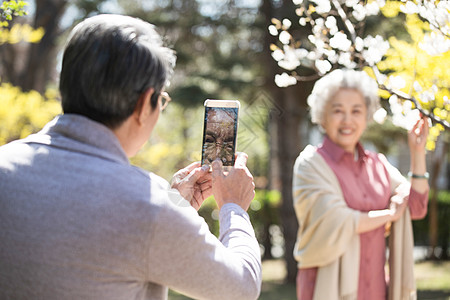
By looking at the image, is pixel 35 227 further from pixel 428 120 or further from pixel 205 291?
pixel 428 120

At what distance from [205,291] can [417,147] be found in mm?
2241

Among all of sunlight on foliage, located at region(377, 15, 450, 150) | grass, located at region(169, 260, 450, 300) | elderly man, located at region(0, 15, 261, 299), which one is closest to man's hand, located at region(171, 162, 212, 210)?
elderly man, located at region(0, 15, 261, 299)

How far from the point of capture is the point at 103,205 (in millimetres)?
1174

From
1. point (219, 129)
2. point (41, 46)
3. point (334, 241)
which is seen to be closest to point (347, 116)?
point (334, 241)

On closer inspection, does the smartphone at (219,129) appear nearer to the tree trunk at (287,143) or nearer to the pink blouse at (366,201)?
the pink blouse at (366,201)

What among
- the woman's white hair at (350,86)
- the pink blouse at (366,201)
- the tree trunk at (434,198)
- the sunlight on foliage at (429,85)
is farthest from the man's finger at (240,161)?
the tree trunk at (434,198)

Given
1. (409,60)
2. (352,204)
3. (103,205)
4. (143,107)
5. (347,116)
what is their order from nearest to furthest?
(103,205)
(143,107)
(352,204)
(347,116)
(409,60)

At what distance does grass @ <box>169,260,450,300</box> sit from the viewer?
820 cm

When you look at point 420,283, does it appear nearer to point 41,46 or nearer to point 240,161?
point 41,46

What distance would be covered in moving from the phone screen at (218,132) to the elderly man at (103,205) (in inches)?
20.7

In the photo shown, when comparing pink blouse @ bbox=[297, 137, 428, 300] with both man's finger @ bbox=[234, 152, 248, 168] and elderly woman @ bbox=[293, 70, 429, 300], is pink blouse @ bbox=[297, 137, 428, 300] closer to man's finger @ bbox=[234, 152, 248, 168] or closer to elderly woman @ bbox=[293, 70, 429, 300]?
elderly woman @ bbox=[293, 70, 429, 300]

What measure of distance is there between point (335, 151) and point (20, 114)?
451 centimetres

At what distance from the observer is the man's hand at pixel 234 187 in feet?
5.24

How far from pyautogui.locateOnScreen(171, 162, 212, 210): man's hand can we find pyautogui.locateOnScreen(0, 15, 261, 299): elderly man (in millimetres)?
470
